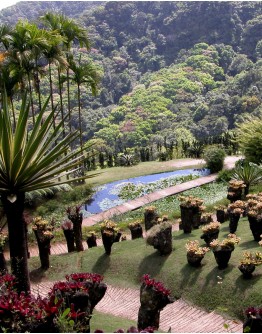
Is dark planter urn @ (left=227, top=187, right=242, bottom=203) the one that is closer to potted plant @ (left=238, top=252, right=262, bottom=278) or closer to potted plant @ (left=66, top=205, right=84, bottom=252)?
potted plant @ (left=66, top=205, right=84, bottom=252)

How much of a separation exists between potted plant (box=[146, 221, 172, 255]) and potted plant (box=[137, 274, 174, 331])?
3.25 m

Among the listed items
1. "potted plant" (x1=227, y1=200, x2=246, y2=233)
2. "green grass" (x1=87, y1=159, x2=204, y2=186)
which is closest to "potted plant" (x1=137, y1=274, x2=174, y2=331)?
"potted plant" (x1=227, y1=200, x2=246, y2=233)

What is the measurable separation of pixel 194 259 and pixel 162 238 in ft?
3.30

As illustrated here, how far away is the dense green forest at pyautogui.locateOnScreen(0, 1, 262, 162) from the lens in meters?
53.2

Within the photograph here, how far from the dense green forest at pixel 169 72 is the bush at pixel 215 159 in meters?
8.17

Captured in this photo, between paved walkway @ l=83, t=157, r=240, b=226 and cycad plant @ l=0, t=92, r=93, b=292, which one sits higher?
cycad plant @ l=0, t=92, r=93, b=292

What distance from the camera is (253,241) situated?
372 inches

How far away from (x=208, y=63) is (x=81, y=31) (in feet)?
186

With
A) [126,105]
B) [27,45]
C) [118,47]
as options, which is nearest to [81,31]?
[27,45]

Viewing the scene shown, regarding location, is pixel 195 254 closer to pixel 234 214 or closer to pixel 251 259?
pixel 251 259

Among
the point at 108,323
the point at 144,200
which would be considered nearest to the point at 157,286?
the point at 108,323

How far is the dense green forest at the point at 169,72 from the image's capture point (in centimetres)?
5325

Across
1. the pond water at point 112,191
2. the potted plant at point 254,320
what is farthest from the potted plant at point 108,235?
the pond water at point 112,191

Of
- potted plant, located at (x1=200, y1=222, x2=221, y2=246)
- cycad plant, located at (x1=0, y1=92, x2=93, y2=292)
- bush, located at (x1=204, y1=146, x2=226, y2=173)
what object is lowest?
potted plant, located at (x1=200, y1=222, x2=221, y2=246)
